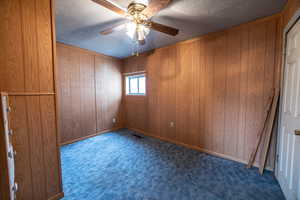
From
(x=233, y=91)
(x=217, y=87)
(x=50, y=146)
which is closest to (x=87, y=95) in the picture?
(x=50, y=146)

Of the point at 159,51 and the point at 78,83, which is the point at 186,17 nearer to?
the point at 159,51

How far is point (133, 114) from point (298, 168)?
3680 millimetres

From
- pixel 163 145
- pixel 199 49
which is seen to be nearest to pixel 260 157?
pixel 163 145

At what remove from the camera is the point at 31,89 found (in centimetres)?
133

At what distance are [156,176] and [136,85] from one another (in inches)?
116

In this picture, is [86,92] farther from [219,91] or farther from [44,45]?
[219,91]

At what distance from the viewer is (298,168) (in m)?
1.29

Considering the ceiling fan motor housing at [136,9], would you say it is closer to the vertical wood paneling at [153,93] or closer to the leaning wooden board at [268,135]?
the vertical wood paneling at [153,93]

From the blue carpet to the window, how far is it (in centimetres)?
190

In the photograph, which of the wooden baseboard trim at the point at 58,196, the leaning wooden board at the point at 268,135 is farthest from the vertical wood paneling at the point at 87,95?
the leaning wooden board at the point at 268,135

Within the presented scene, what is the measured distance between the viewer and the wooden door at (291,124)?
135 centimetres

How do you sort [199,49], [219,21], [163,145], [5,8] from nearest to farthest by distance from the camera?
[5,8] → [219,21] → [199,49] → [163,145]

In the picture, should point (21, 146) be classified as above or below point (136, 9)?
below

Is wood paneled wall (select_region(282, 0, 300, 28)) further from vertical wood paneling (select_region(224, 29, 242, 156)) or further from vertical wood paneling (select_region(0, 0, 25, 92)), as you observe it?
vertical wood paneling (select_region(0, 0, 25, 92))
